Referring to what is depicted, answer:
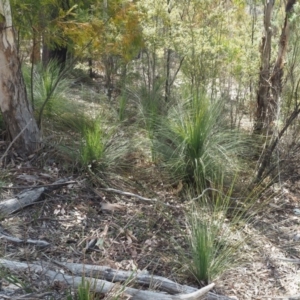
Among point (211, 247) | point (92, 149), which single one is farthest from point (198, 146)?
point (211, 247)

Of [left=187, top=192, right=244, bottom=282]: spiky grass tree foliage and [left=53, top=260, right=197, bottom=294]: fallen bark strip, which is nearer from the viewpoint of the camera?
[left=53, top=260, right=197, bottom=294]: fallen bark strip

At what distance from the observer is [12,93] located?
438cm

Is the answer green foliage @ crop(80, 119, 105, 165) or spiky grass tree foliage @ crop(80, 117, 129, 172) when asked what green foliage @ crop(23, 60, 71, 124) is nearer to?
spiky grass tree foliage @ crop(80, 117, 129, 172)

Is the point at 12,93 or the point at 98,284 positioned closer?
the point at 98,284

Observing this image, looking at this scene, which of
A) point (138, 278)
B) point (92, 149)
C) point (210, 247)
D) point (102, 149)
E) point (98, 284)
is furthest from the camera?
point (102, 149)

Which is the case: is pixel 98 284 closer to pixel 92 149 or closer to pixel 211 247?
pixel 211 247

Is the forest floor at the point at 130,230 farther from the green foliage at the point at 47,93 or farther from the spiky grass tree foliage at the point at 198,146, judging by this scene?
the green foliage at the point at 47,93

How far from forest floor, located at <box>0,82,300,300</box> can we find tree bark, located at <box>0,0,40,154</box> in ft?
0.58

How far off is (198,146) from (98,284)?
2.28 m

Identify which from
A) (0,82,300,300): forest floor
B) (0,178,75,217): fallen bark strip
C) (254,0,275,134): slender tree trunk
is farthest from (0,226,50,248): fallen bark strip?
(254,0,275,134): slender tree trunk

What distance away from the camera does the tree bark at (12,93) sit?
13.8 ft

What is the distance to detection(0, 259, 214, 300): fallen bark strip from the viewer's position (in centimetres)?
248

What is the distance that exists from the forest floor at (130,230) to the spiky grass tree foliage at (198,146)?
222 mm

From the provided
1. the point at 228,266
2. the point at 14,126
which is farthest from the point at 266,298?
the point at 14,126
